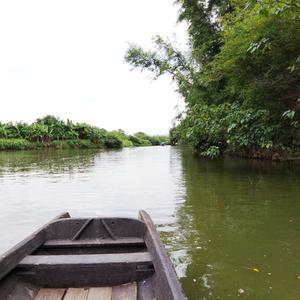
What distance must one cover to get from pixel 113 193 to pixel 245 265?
5187mm

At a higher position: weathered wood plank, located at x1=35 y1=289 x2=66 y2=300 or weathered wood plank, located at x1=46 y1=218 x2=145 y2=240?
weathered wood plank, located at x1=46 y1=218 x2=145 y2=240

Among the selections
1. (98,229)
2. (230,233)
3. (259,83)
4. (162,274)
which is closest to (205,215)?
(230,233)

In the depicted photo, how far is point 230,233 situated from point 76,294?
304cm

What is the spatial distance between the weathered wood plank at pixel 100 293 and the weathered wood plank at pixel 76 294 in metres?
0.04

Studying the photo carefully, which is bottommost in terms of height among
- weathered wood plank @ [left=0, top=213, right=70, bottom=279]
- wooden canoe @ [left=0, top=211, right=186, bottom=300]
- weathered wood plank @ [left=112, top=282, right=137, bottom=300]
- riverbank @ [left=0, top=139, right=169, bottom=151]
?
weathered wood plank @ [left=112, top=282, right=137, bottom=300]

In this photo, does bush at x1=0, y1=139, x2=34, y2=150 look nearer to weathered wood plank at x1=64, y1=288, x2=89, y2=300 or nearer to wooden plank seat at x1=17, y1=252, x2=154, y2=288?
wooden plank seat at x1=17, y1=252, x2=154, y2=288

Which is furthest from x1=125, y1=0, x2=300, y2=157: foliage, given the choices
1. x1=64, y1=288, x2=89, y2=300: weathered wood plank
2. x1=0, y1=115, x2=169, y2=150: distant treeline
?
x1=0, y1=115, x2=169, y2=150: distant treeline

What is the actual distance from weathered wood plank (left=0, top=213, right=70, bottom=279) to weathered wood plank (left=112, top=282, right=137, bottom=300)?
2.68 feet

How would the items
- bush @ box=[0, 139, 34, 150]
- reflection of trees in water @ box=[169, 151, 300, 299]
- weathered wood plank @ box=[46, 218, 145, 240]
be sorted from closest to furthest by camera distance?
1. reflection of trees in water @ box=[169, 151, 300, 299]
2. weathered wood plank @ box=[46, 218, 145, 240]
3. bush @ box=[0, 139, 34, 150]

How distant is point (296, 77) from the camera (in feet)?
30.1

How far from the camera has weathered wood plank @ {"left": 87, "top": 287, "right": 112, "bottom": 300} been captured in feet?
8.79

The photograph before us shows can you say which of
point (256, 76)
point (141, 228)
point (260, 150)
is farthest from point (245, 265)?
point (260, 150)

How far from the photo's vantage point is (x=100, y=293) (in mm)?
2758

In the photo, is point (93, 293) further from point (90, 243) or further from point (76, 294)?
point (90, 243)
